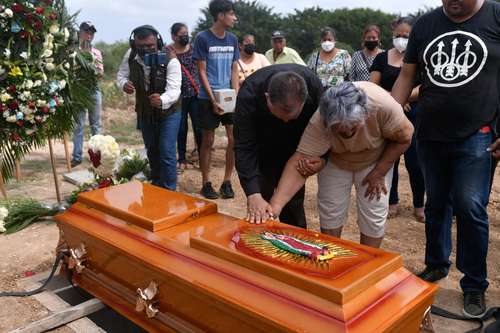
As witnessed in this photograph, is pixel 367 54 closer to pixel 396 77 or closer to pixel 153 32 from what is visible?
pixel 396 77

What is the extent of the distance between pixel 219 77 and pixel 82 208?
2548mm

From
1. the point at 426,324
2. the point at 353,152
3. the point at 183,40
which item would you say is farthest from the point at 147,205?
the point at 183,40

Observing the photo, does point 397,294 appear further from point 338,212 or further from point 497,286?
point 497,286

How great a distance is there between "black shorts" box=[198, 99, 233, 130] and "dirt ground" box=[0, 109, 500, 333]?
75cm

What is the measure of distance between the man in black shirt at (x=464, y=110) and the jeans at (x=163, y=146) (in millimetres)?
2247

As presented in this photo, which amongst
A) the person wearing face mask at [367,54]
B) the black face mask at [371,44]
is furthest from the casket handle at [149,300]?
the black face mask at [371,44]

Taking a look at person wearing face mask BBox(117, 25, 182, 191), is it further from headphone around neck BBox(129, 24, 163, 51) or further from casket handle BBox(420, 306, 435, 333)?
casket handle BBox(420, 306, 435, 333)

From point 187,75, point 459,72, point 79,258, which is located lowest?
point 79,258

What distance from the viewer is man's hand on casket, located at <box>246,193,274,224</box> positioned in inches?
93.8

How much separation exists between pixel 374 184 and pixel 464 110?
0.59 m

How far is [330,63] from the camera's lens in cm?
516

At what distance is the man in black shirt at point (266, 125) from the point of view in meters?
2.29

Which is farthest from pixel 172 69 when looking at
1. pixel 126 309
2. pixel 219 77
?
pixel 126 309

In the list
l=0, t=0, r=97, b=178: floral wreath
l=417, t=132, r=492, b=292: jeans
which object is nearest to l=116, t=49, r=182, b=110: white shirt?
l=0, t=0, r=97, b=178: floral wreath
